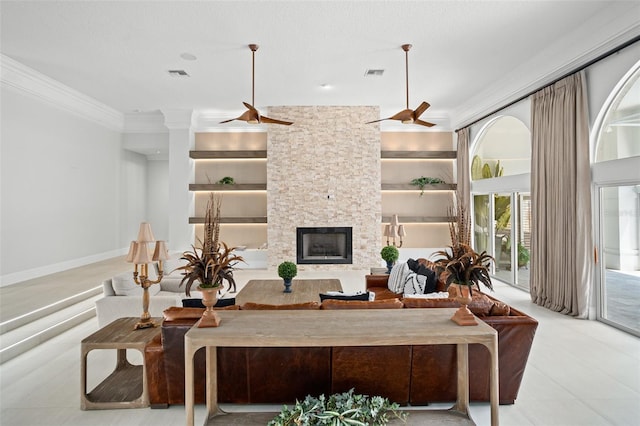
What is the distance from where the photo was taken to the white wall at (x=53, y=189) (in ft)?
18.0

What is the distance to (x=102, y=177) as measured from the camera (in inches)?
314

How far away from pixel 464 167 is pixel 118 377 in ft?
23.8

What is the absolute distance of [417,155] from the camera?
820cm

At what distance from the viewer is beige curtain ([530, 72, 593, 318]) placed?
429cm

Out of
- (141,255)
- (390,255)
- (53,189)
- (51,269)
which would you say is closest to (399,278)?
(390,255)

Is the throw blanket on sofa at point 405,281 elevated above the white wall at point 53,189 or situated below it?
below

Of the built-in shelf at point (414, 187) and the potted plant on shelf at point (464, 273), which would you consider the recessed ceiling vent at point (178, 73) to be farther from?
the potted plant on shelf at point (464, 273)

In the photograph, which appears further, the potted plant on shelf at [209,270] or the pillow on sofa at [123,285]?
the pillow on sofa at [123,285]

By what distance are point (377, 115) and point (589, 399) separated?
624 cm

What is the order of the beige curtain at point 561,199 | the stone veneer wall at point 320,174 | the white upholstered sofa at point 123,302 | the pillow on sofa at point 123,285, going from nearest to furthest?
the white upholstered sofa at point 123,302 < the pillow on sofa at point 123,285 < the beige curtain at point 561,199 < the stone veneer wall at point 320,174

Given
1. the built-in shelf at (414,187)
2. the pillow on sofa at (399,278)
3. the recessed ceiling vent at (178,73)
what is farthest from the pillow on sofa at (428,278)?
the recessed ceiling vent at (178,73)

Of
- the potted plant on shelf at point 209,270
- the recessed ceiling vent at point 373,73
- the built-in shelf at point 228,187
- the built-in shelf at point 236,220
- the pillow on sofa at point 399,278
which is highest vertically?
the recessed ceiling vent at point 373,73

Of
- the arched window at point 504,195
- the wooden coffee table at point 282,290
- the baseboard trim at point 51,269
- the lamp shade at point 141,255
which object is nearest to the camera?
the lamp shade at point 141,255

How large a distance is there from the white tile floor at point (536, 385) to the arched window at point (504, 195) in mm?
2153
